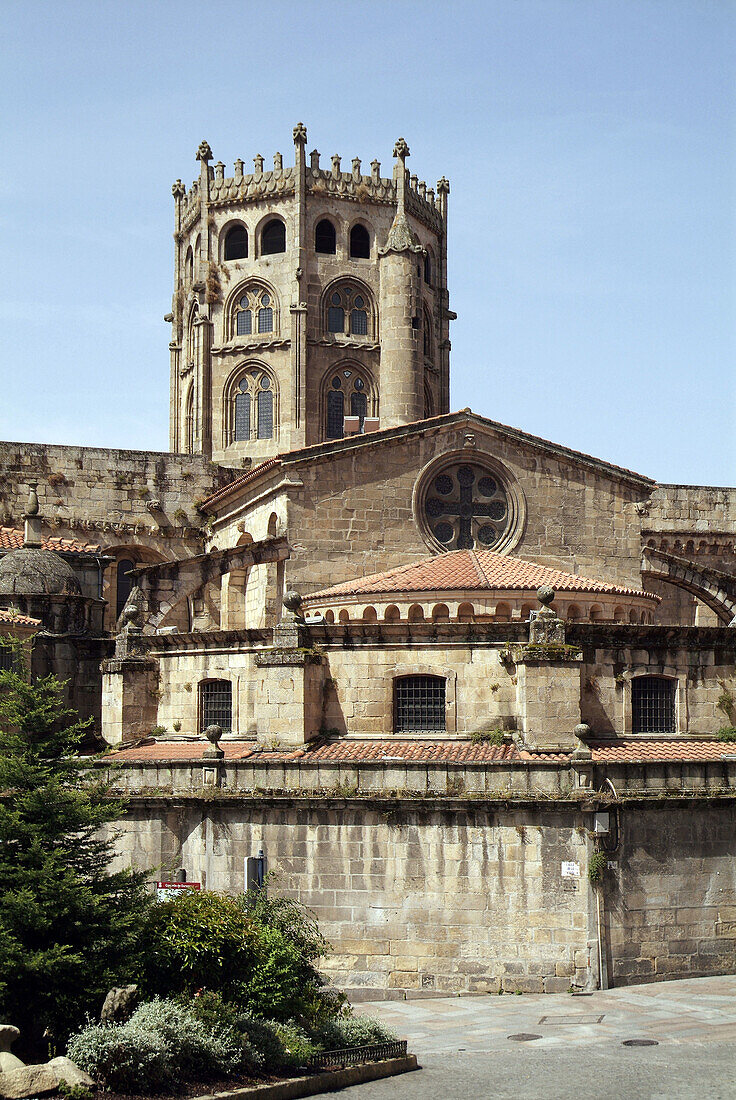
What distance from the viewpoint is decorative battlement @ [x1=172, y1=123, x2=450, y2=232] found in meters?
56.1

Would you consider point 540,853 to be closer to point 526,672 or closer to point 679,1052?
point 526,672

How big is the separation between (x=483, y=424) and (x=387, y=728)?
10.6 meters

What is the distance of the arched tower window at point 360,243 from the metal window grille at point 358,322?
2.29m

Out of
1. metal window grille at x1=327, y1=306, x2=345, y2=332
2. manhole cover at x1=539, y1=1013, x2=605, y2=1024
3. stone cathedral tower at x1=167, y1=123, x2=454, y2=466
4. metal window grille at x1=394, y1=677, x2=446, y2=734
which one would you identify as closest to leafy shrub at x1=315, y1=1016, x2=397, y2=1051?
manhole cover at x1=539, y1=1013, x2=605, y2=1024

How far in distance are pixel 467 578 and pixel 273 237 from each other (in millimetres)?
26643

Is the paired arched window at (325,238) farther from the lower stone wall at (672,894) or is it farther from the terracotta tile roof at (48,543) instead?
the lower stone wall at (672,894)

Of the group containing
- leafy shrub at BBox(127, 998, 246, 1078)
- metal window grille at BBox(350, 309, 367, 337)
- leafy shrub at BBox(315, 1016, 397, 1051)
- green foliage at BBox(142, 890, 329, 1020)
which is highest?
metal window grille at BBox(350, 309, 367, 337)

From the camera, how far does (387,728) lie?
105ft

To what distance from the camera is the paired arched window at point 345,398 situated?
55250mm

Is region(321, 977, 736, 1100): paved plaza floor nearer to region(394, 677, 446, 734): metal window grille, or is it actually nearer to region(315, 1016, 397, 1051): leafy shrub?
region(315, 1016, 397, 1051): leafy shrub

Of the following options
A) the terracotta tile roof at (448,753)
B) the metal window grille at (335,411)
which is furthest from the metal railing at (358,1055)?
the metal window grille at (335,411)

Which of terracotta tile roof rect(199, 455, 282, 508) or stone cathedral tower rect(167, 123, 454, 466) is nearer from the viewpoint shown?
terracotta tile roof rect(199, 455, 282, 508)

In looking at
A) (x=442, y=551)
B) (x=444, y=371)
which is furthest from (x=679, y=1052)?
(x=444, y=371)

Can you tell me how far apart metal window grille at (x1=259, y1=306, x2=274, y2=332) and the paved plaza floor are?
110 feet
